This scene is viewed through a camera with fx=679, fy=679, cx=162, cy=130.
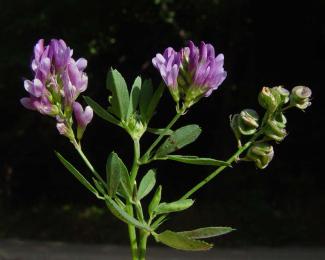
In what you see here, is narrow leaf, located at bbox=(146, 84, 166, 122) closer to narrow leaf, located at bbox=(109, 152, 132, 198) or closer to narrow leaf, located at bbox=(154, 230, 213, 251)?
narrow leaf, located at bbox=(109, 152, 132, 198)

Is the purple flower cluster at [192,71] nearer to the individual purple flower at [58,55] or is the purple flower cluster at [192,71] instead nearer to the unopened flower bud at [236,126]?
the unopened flower bud at [236,126]

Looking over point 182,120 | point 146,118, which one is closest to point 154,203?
point 146,118

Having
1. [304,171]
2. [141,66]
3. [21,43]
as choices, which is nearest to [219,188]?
[304,171]

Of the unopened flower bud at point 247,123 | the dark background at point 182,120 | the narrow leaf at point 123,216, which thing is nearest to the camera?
the narrow leaf at point 123,216

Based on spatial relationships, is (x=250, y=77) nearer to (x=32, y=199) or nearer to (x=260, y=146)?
(x=32, y=199)

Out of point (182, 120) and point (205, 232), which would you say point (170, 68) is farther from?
point (182, 120)

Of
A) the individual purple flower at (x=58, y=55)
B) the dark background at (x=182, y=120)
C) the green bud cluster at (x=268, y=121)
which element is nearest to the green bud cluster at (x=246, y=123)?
the green bud cluster at (x=268, y=121)

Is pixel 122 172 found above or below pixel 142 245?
above
